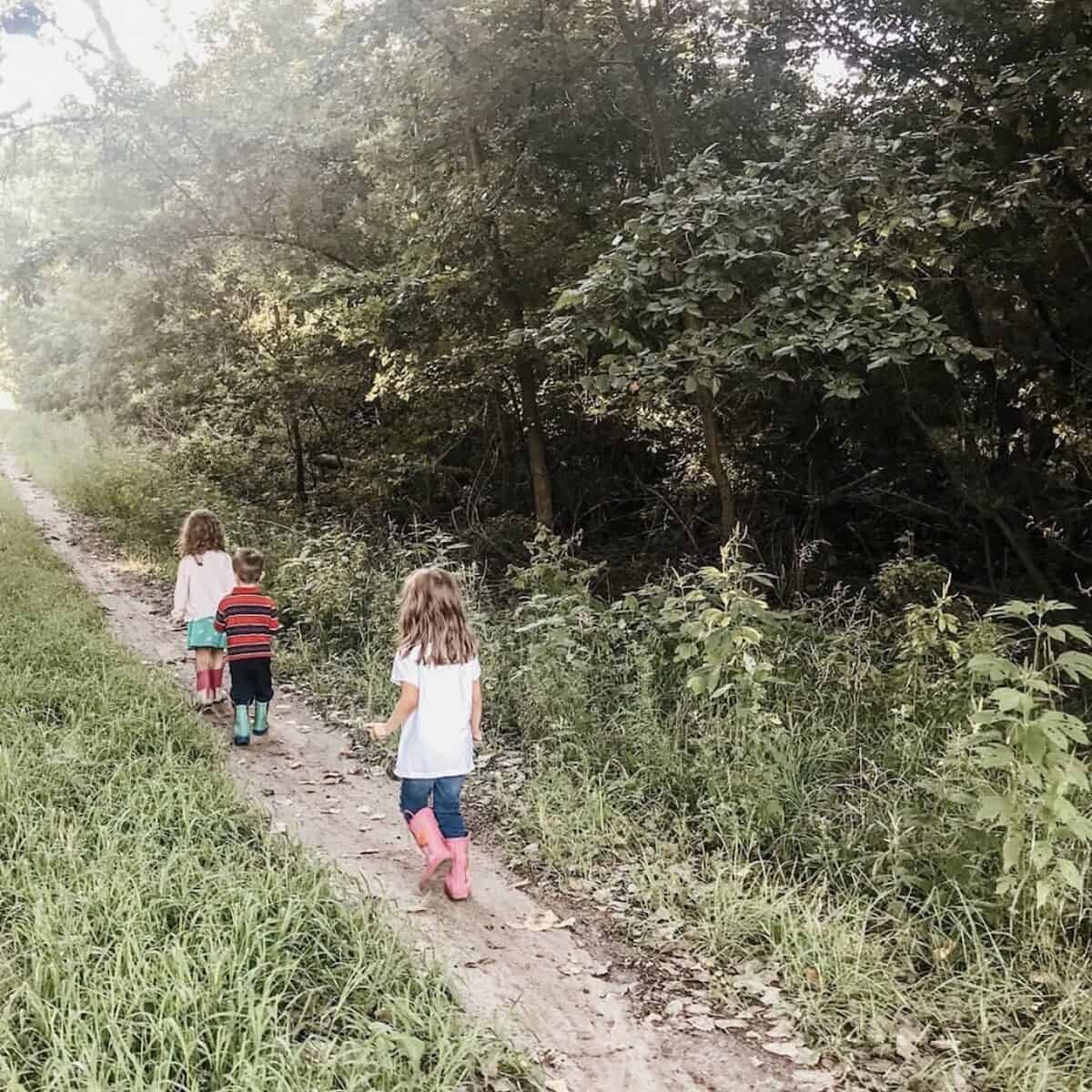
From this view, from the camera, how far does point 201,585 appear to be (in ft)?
23.1

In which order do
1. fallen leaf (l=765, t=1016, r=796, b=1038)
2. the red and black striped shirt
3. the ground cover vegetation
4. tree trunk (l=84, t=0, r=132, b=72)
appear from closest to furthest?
fallen leaf (l=765, t=1016, r=796, b=1038), the ground cover vegetation, the red and black striped shirt, tree trunk (l=84, t=0, r=132, b=72)

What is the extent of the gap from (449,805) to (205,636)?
3.31m

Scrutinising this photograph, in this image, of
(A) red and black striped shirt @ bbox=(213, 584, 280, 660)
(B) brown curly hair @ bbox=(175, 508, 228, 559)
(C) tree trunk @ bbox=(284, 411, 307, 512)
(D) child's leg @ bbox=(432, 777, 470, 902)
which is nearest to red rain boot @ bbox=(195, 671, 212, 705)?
(A) red and black striped shirt @ bbox=(213, 584, 280, 660)

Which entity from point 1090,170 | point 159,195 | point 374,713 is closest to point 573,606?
point 374,713

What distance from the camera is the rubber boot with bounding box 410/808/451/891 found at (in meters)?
4.51

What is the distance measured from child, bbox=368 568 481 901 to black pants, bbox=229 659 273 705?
2.18 metres

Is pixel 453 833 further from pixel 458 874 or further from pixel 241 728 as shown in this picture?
pixel 241 728

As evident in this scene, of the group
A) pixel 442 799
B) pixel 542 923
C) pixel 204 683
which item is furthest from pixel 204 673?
pixel 542 923

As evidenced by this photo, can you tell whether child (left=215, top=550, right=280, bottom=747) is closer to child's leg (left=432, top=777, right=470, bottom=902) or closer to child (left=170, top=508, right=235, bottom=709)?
child (left=170, top=508, right=235, bottom=709)

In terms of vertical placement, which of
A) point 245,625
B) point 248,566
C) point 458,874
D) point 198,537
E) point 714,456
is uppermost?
point 714,456

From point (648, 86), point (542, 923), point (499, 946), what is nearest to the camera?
point (499, 946)

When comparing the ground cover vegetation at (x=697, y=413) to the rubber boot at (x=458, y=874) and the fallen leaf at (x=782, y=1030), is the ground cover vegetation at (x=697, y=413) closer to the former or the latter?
the fallen leaf at (x=782, y=1030)

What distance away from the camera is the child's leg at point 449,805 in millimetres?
4547

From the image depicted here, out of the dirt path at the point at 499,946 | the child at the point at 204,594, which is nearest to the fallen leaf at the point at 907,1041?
the dirt path at the point at 499,946
